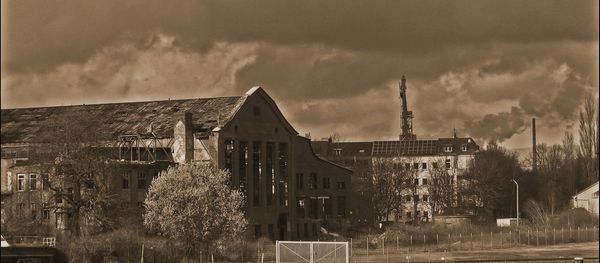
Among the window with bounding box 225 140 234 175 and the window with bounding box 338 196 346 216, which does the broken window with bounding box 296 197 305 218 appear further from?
the window with bounding box 225 140 234 175

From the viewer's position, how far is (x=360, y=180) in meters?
121

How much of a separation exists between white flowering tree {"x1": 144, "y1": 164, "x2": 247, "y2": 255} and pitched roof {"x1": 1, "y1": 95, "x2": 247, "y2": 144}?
12501 mm

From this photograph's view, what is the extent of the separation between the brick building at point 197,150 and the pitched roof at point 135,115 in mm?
86

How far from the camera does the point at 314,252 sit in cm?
4825

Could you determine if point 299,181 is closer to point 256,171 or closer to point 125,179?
point 256,171

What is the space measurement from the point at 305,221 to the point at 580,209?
1217 inches

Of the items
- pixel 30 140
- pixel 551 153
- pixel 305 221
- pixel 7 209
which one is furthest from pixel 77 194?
pixel 551 153

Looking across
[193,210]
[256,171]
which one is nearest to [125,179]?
[193,210]

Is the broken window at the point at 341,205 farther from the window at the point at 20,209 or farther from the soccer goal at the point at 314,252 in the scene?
the soccer goal at the point at 314,252

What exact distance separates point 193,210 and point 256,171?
19606 mm

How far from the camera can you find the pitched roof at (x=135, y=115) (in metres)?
86.1

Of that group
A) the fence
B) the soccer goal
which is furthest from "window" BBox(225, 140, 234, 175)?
the soccer goal

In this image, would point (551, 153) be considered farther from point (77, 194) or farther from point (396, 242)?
point (77, 194)

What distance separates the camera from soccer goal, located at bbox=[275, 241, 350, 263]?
4778 centimetres
